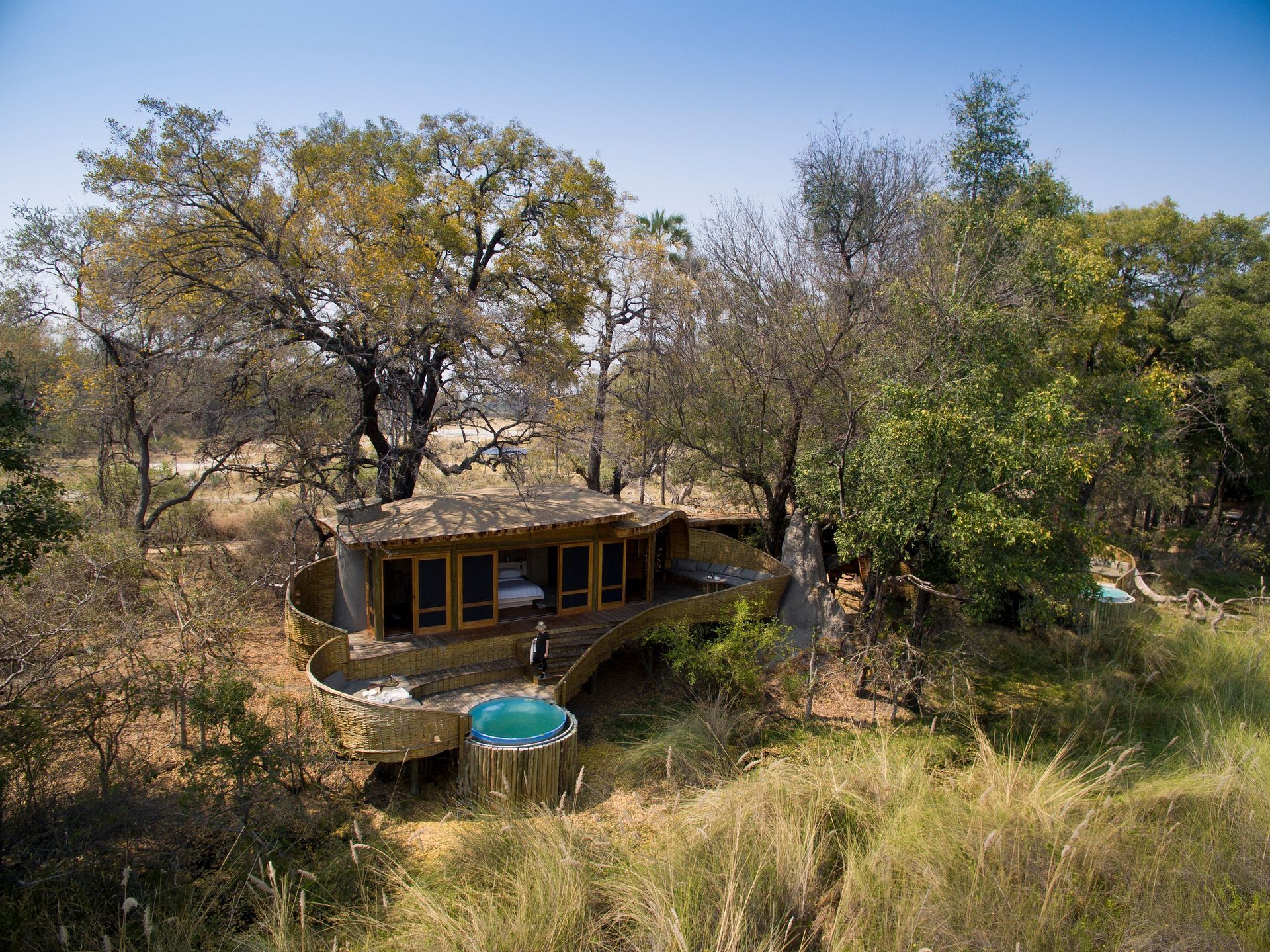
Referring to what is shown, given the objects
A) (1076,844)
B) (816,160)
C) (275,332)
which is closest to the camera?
(1076,844)

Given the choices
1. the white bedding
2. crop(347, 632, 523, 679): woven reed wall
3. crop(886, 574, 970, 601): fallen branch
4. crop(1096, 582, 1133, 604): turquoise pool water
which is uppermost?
crop(886, 574, 970, 601): fallen branch

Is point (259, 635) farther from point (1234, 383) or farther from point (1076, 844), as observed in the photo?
point (1234, 383)

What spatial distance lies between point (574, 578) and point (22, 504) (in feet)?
26.5

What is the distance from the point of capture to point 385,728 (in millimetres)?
8797

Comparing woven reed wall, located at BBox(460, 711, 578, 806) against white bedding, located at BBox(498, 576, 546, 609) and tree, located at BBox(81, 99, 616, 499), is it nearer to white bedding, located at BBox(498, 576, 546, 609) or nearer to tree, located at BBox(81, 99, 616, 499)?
white bedding, located at BBox(498, 576, 546, 609)

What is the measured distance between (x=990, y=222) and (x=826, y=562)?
811 centimetres

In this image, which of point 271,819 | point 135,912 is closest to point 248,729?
point 271,819

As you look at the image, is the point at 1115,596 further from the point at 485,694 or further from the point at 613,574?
the point at 485,694

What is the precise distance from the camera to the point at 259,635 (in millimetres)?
13859

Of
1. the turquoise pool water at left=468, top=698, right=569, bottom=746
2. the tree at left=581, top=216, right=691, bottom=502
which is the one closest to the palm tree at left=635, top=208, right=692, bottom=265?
the tree at left=581, top=216, right=691, bottom=502

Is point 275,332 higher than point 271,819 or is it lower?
higher

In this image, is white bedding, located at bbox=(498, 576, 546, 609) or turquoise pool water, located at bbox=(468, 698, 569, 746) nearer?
turquoise pool water, located at bbox=(468, 698, 569, 746)

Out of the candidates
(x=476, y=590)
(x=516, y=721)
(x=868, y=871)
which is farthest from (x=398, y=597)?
(x=868, y=871)

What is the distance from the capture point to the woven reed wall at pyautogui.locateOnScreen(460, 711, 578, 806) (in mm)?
8656
